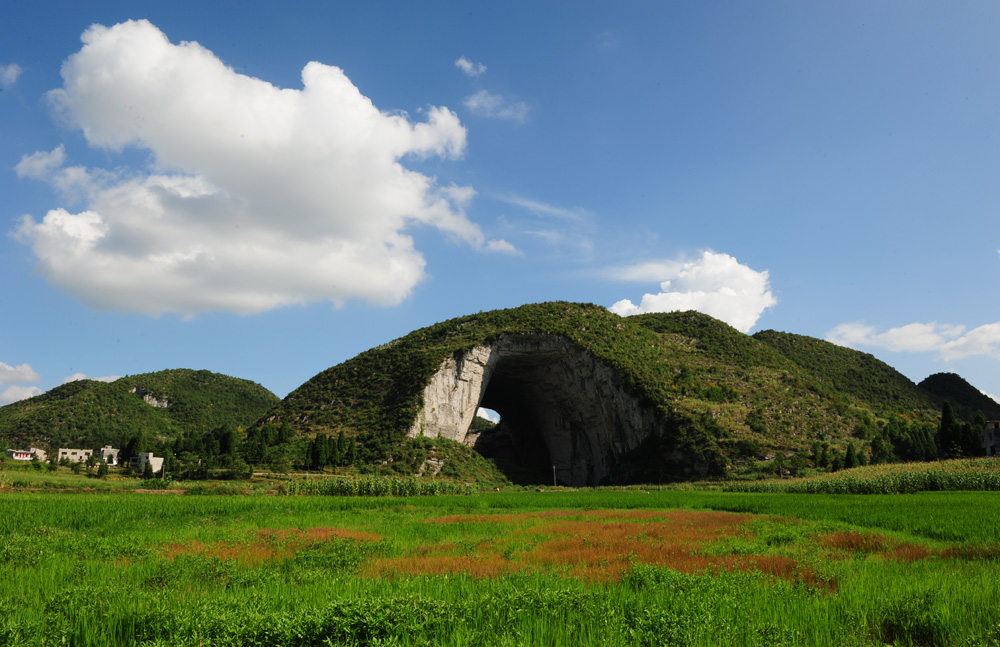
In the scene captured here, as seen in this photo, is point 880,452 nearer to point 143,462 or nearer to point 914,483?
point 914,483

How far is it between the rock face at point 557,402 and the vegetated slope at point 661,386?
69.0 inches

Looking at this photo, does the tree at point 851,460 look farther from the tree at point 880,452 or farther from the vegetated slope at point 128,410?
the vegetated slope at point 128,410

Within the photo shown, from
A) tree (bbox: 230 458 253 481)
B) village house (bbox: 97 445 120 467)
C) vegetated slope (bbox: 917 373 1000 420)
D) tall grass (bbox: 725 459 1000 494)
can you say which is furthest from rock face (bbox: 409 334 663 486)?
vegetated slope (bbox: 917 373 1000 420)

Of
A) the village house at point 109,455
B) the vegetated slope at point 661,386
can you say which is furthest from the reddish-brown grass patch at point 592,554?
the village house at point 109,455

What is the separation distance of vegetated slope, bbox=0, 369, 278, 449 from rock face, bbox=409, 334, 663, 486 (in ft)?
169

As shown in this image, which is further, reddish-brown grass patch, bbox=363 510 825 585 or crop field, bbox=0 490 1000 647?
reddish-brown grass patch, bbox=363 510 825 585

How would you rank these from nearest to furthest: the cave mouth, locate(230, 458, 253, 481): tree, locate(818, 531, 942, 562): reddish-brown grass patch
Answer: locate(818, 531, 942, 562): reddish-brown grass patch
locate(230, 458, 253, 481): tree
the cave mouth

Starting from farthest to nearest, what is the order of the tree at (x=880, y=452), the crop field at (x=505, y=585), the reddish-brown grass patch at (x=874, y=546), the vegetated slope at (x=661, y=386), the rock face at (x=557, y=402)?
the rock face at (x=557, y=402) → the vegetated slope at (x=661, y=386) → the tree at (x=880, y=452) → the reddish-brown grass patch at (x=874, y=546) → the crop field at (x=505, y=585)

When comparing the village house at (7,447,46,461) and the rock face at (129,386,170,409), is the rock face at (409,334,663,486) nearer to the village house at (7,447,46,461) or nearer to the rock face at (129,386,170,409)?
the village house at (7,447,46,461)

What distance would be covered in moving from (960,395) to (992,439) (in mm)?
72265

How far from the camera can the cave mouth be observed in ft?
268

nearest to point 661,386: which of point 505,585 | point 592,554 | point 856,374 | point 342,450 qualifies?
point 342,450

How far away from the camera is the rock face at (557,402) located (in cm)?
7512

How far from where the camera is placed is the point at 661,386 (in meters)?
73.8
